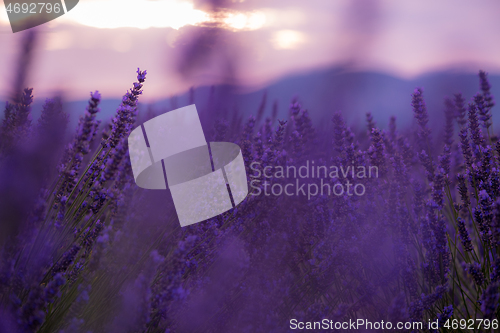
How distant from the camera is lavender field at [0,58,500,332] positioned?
2.75 feet

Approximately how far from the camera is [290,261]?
143 centimetres

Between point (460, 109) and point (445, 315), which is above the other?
point (460, 109)

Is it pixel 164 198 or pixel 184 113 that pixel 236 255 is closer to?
pixel 164 198


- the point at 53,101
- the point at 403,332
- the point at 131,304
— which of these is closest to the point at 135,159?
the point at 53,101

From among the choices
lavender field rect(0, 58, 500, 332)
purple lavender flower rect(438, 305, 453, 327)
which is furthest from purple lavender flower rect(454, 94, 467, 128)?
purple lavender flower rect(438, 305, 453, 327)

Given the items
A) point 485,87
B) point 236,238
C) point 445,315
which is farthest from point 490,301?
point 485,87

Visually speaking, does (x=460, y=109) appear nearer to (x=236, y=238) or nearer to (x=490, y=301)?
(x=490, y=301)

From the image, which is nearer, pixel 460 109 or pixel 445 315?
pixel 445 315

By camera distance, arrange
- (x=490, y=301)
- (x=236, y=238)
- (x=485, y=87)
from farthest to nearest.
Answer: (x=485, y=87), (x=236, y=238), (x=490, y=301)

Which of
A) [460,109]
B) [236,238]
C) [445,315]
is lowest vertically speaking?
[445,315]

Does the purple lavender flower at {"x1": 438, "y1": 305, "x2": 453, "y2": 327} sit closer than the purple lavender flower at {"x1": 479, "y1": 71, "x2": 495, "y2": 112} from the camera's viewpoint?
Yes

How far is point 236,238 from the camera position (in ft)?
4.26

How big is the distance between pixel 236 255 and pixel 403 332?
0.60m

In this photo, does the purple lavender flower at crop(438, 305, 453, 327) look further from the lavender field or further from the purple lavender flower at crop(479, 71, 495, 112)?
the purple lavender flower at crop(479, 71, 495, 112)
